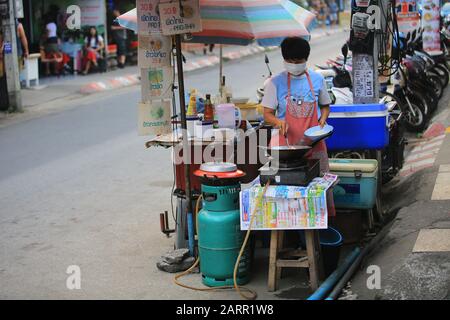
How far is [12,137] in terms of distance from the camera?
43.9ft

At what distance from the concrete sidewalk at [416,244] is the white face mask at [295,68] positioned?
1.60 metres

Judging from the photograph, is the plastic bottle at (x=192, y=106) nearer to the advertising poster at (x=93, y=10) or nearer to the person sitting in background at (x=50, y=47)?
the person sitting in background at (x=50, y=47)

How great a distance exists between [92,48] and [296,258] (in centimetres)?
1772

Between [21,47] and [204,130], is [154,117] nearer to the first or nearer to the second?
[204,130]

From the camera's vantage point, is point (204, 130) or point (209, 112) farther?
point (209, 112)

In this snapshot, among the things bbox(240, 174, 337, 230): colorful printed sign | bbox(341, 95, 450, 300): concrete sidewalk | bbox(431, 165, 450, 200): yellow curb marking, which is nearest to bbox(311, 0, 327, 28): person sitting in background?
bbox(341, 95, 450, 300): concrete sidewalk

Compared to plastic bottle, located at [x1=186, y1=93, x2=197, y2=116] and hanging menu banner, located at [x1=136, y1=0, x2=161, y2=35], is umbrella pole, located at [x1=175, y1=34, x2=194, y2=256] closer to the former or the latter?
hanging menu banner, located at [x1=136, y1=0, x2=161, y2=35]

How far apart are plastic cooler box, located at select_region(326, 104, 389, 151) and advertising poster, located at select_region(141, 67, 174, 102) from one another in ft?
5.55

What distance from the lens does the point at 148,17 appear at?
21.1 feet

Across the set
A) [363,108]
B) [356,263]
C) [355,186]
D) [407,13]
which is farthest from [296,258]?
[407,13]

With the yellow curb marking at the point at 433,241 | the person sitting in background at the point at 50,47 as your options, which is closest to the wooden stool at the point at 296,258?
the yellow curb marking at the point at 433,241

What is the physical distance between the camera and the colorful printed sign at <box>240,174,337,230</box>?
5652mm
